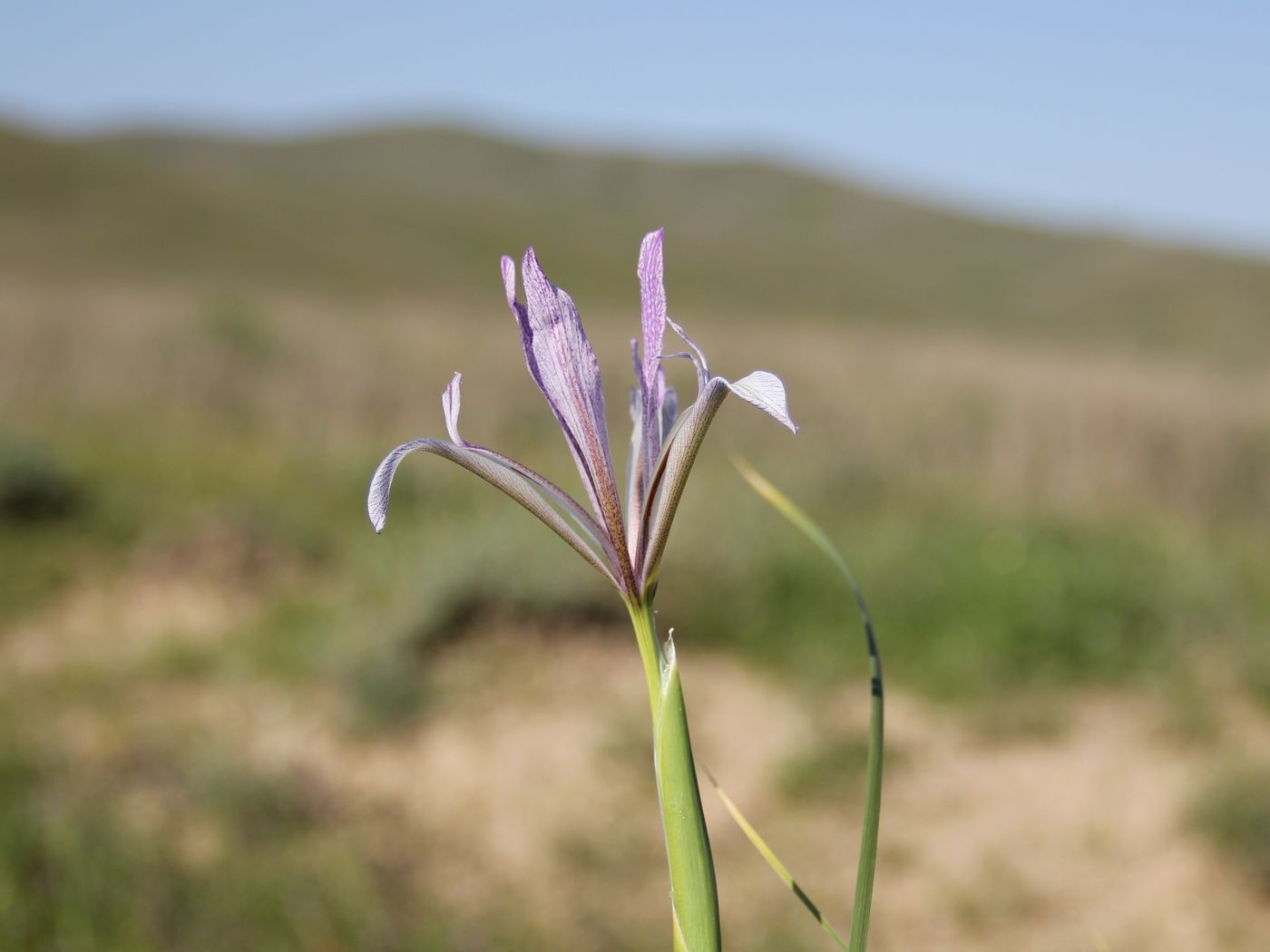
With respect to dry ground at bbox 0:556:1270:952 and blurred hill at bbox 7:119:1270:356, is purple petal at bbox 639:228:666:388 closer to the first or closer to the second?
dry ground at bbox 0:556:1270:952

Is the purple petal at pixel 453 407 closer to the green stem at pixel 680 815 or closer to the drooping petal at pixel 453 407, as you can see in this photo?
the drooping petal at pixel 453 407

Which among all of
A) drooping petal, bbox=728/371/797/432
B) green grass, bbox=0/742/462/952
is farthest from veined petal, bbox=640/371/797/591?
green grass, bbox=0/742/462/952

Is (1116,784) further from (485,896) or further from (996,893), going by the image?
Result: (485,896)

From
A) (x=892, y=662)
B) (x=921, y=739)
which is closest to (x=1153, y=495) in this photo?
(x=892, y=662)

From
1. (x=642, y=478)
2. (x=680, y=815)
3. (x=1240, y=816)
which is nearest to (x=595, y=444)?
(x=642, y=478)

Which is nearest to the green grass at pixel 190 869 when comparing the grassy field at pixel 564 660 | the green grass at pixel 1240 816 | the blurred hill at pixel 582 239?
the grassy field at pixel 564 660

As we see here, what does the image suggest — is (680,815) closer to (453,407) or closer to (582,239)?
(453,407)

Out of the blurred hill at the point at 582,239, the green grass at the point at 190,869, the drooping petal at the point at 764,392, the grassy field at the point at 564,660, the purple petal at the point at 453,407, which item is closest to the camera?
the drooping petal at the point at 764,392
